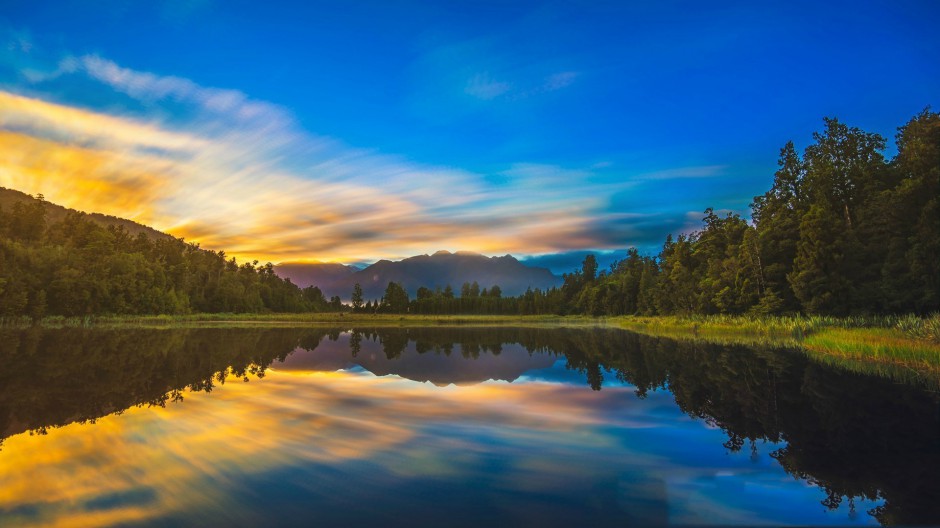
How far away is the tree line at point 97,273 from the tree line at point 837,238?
83.4m

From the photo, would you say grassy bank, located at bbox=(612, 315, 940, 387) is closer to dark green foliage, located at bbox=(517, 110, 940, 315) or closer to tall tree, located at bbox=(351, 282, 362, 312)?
dark green foliage, located at bbox=(517, 110, 940, 315)

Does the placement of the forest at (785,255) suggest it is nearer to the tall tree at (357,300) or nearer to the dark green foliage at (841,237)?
the dark green foliage at (841,237)

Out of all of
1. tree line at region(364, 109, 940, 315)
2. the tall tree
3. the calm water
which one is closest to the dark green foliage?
tree line at region(364, 109, 940, 315)

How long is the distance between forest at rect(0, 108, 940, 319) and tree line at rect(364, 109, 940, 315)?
100 millimetres

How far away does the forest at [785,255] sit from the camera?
3222 cm

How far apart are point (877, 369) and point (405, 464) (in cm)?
1938

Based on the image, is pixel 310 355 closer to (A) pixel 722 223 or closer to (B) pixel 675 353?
(B) pixel 675 353

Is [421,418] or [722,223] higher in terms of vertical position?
[722,223]

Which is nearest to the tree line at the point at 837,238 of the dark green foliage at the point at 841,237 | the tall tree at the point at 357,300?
the dark green foliage at the point at 841,237

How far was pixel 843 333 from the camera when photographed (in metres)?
26.4

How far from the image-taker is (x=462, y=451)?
321 inches

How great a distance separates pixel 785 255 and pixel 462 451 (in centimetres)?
4789

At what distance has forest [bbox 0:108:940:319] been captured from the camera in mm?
32219

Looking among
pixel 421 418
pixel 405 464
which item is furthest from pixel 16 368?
pixel 405 464
